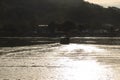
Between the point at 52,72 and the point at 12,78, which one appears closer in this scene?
the point at 12,78

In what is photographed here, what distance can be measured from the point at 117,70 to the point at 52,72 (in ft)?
18.0

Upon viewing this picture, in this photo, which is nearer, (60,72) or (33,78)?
(33,78)

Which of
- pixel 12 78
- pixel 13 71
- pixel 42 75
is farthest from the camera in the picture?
pixel 13 71

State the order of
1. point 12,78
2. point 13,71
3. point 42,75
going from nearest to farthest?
1. point 12,78
2. point 42,75
3. point 13,71

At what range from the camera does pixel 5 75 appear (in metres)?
31.5

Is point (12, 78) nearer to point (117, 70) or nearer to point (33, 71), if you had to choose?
point (33, 71)

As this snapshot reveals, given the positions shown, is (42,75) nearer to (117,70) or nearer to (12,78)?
Answer: (12,78)

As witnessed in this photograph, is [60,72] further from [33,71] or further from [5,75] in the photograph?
[5,75]

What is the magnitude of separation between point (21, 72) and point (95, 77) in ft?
20.7

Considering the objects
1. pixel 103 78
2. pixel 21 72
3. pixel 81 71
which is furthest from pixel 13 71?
pixel 103 78

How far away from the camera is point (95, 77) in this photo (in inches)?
1223

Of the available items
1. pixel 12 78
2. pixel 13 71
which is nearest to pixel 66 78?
pixel 12 78

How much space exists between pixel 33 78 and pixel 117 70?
8.37 metres

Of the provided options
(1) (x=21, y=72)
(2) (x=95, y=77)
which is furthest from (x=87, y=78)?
(1) (x=21, y=72)
